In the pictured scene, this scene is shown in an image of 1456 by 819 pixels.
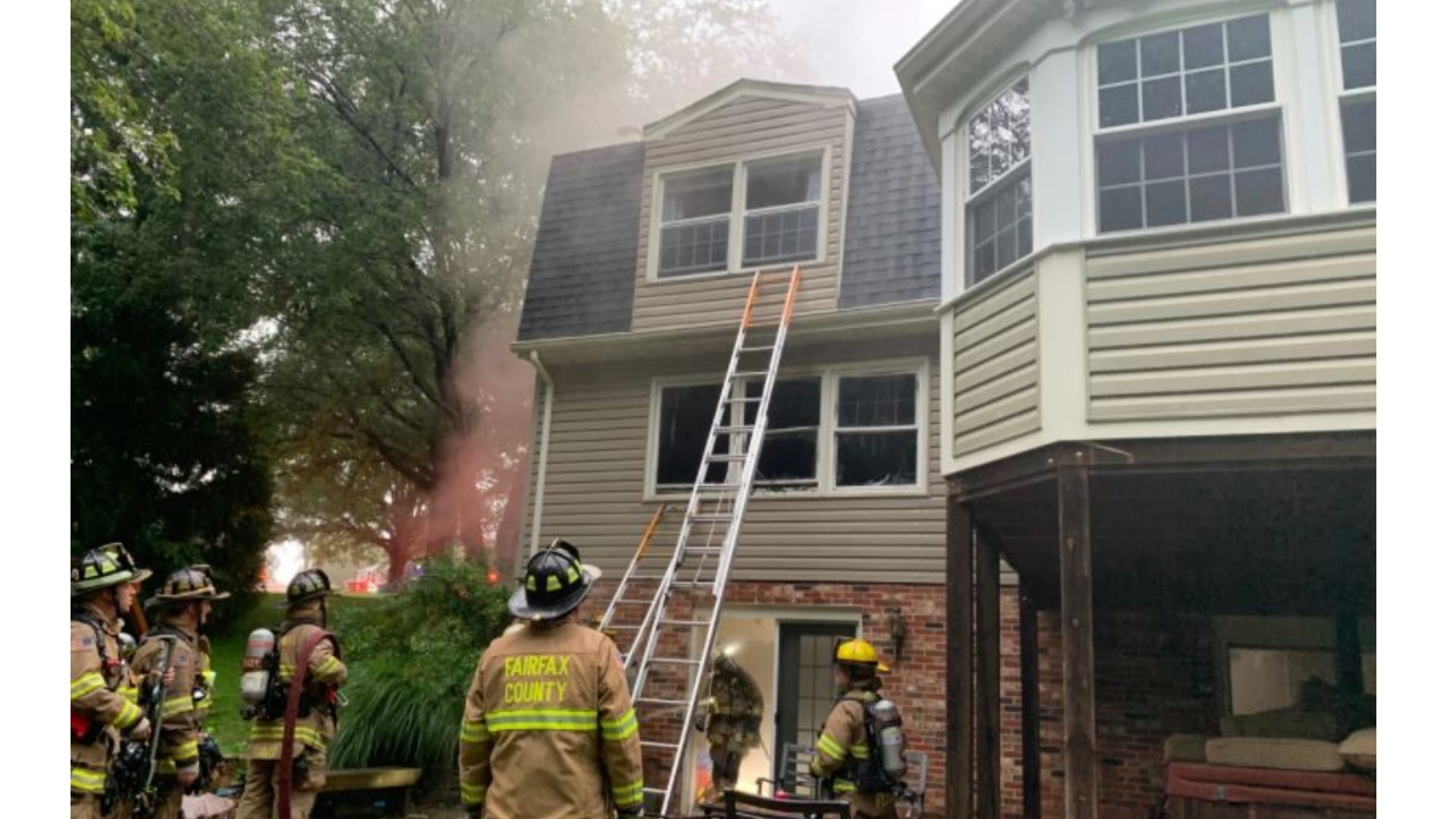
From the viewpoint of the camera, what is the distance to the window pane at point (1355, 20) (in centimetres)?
475

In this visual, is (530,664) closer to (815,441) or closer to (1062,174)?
(1062,174)

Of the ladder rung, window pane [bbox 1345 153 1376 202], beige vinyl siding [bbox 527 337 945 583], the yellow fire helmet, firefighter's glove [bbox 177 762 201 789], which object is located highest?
window pane [bbox 1345 153 1376 202]

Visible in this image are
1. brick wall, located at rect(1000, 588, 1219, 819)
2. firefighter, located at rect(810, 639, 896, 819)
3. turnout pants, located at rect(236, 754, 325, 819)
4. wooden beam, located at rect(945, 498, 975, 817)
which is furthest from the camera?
brick wall, located at rect(1000, 588, 1219, 819)

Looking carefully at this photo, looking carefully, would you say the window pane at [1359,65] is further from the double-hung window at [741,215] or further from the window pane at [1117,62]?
the double-hung window at [741,215]

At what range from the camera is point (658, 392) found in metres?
9.73

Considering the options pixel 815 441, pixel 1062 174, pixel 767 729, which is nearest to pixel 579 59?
pixel 815 441

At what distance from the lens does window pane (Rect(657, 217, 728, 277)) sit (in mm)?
9820

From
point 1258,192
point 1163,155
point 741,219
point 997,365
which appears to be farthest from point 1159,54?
point 741,219

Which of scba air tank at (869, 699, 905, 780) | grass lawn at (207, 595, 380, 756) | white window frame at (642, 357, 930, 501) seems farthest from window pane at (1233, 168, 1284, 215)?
grass lawn at (207, 595, 380, 756)

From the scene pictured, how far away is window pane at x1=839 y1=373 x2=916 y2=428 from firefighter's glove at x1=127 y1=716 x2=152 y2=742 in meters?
5.87

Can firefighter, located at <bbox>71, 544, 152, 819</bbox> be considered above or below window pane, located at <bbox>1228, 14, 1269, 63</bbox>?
below

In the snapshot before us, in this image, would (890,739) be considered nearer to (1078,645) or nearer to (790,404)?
(1078,645)

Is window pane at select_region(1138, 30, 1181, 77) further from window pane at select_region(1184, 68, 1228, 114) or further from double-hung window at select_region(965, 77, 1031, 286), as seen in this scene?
double-hung window at select_region(965, 77, 1031, 286)

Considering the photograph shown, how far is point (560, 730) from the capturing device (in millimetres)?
3406
